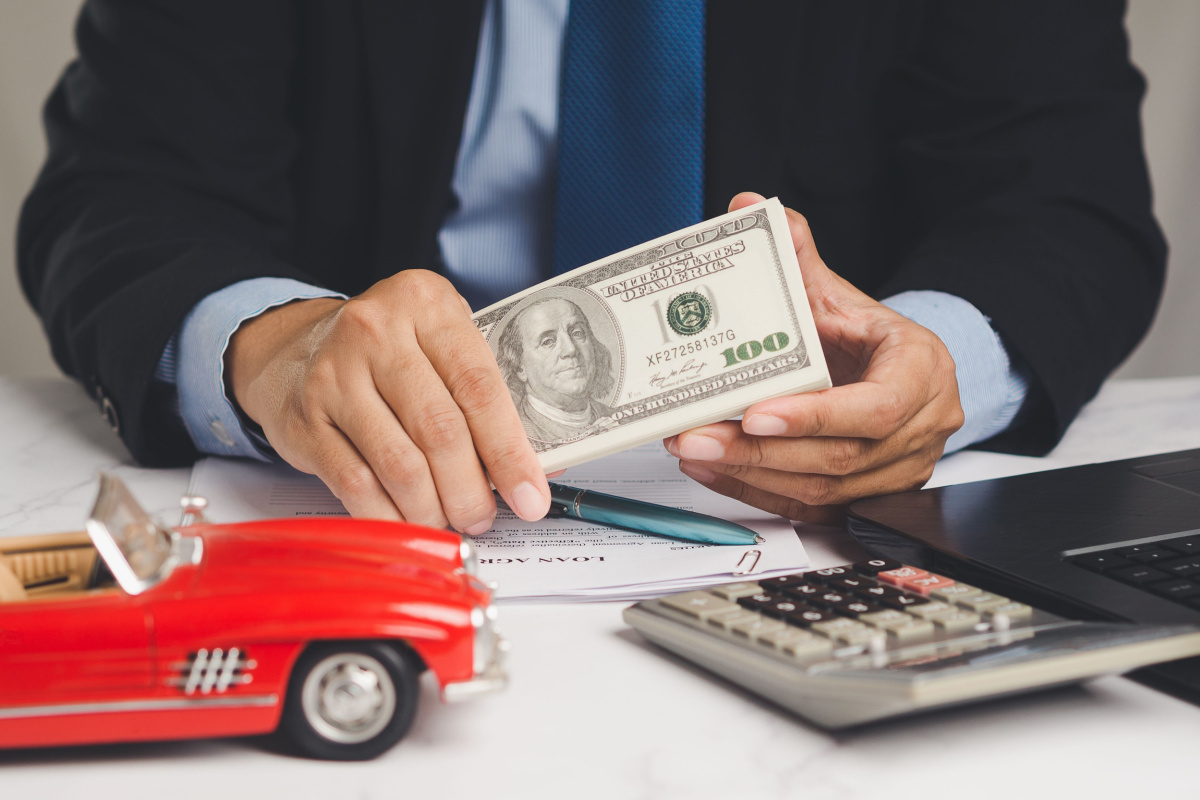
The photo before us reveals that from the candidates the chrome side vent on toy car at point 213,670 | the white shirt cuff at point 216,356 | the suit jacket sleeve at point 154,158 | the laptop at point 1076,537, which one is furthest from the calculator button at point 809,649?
the suit jacket sleeve at point 154,158

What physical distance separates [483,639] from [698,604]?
180 mm

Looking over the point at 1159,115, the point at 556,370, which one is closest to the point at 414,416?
the point at 556,370

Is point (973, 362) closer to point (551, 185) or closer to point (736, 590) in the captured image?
point (736, 590)

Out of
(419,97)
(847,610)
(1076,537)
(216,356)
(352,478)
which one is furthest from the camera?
(419,97)

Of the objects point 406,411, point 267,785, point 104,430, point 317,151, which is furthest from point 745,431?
point 317,151

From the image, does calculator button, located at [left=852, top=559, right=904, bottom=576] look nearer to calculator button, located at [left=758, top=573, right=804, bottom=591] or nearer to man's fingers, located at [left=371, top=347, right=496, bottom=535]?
calculator button, located at [left=758, top=573, right=804, bottom=591]

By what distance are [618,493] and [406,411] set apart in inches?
11.3

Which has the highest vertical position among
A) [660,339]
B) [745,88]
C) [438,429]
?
[745,88]

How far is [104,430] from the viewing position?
4.16 ft

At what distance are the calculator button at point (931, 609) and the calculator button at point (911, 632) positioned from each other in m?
0.02

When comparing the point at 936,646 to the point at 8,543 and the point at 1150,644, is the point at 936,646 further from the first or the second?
the point at 8,543

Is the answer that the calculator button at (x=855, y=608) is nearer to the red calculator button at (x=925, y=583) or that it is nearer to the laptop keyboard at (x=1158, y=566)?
the red calculator button at (x=925, y=583)

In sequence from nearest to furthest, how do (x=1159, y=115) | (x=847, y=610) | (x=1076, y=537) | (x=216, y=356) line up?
1. (x=847, y=610)
2. (x=1076, y=537)
3. (x=216, y=356)
4. (x=1159, y=115)

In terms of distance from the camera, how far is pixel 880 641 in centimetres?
52
